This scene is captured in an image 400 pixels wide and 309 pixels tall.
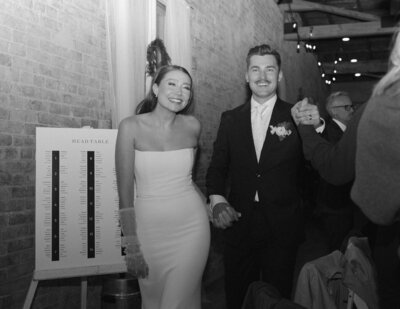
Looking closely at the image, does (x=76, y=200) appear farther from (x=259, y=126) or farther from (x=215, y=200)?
(x=259, y=126)

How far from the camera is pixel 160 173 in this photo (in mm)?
2326

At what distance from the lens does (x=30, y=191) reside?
2754 millimetres

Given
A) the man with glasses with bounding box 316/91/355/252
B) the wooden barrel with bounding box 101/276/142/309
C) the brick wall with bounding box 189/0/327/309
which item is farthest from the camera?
the brick wall with bounding box 189/0/327/309

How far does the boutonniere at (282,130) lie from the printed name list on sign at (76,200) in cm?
96

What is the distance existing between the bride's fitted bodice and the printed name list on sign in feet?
1.31

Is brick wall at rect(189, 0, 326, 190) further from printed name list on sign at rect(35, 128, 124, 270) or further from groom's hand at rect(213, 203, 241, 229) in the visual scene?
groom's hand at rect(213, 203, 241, 229)

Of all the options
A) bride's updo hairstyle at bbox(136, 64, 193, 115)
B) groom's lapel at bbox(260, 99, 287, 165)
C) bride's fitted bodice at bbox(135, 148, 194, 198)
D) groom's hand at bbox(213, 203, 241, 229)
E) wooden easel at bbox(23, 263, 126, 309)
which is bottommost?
wooden easel at bbox(23, 263, 126, 309)

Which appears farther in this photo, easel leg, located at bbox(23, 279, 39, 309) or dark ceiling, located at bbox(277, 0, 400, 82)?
dark ceiling, located at bbox(277, 0, 400, 82)

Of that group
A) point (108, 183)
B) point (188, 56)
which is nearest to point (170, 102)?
point (108, 183)

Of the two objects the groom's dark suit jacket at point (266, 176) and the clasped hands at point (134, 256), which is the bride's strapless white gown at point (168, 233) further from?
the groom's dark suit jacket at point (266, 176)

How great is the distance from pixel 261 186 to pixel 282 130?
32 cm

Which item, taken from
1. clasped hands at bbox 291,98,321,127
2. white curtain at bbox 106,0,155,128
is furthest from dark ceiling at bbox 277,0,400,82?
clasped hands at bbox 291,98,321,127

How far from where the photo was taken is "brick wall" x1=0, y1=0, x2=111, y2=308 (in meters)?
2.57

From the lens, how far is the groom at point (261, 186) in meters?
2.39
